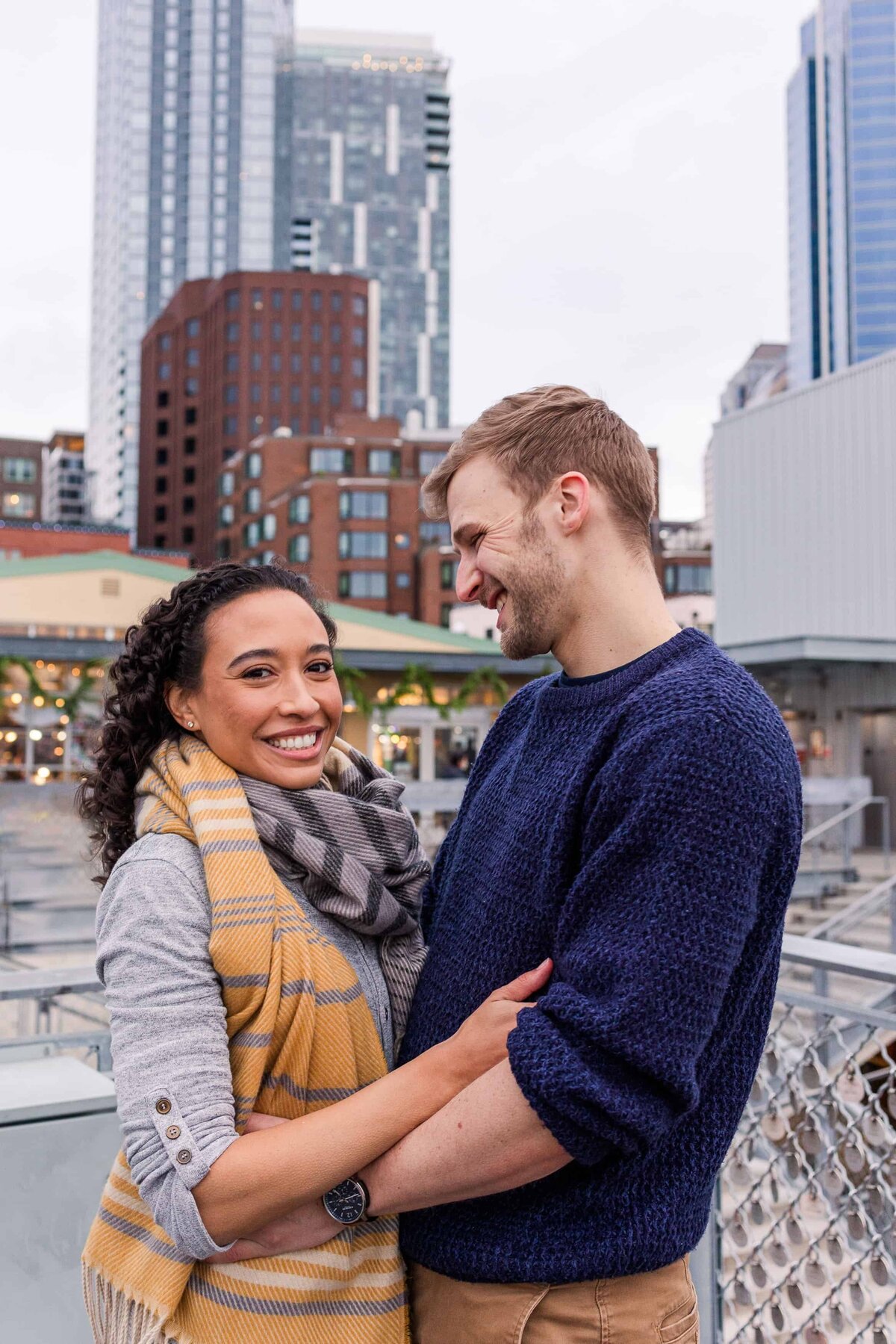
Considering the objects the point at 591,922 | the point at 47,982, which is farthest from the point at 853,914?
the point at 591,922

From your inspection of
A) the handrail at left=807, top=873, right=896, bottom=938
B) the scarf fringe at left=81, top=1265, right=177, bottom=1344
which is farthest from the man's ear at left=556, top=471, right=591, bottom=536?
the handrail at left=807, top=873, right=896, bottom=938

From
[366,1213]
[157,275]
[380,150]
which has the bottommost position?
[366,1213]

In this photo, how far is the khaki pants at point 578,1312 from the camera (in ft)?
4.64

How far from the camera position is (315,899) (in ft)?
5.41

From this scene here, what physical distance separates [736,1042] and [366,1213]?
503 mm

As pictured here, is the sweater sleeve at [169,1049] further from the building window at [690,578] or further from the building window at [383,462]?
the building window at [383,462]

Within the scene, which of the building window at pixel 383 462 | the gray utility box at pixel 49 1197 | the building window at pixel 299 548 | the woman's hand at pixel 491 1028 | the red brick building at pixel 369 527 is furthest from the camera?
the building window at pixel 383 462

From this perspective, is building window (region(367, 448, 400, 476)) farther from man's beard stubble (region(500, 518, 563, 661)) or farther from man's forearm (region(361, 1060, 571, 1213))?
man's forearm (region(361, 1060, 571, 1213))

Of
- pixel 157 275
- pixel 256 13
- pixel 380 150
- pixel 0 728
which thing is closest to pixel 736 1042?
pixel 0 728

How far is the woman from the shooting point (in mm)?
1376

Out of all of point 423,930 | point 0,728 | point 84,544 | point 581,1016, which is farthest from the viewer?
point 84,544

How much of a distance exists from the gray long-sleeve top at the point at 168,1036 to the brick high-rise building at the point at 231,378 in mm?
79018

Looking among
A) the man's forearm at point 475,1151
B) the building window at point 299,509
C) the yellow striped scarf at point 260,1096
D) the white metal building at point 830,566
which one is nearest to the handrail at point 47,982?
the yellow striped scarf at point 260,1096

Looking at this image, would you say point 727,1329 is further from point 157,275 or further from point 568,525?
point 157,275
